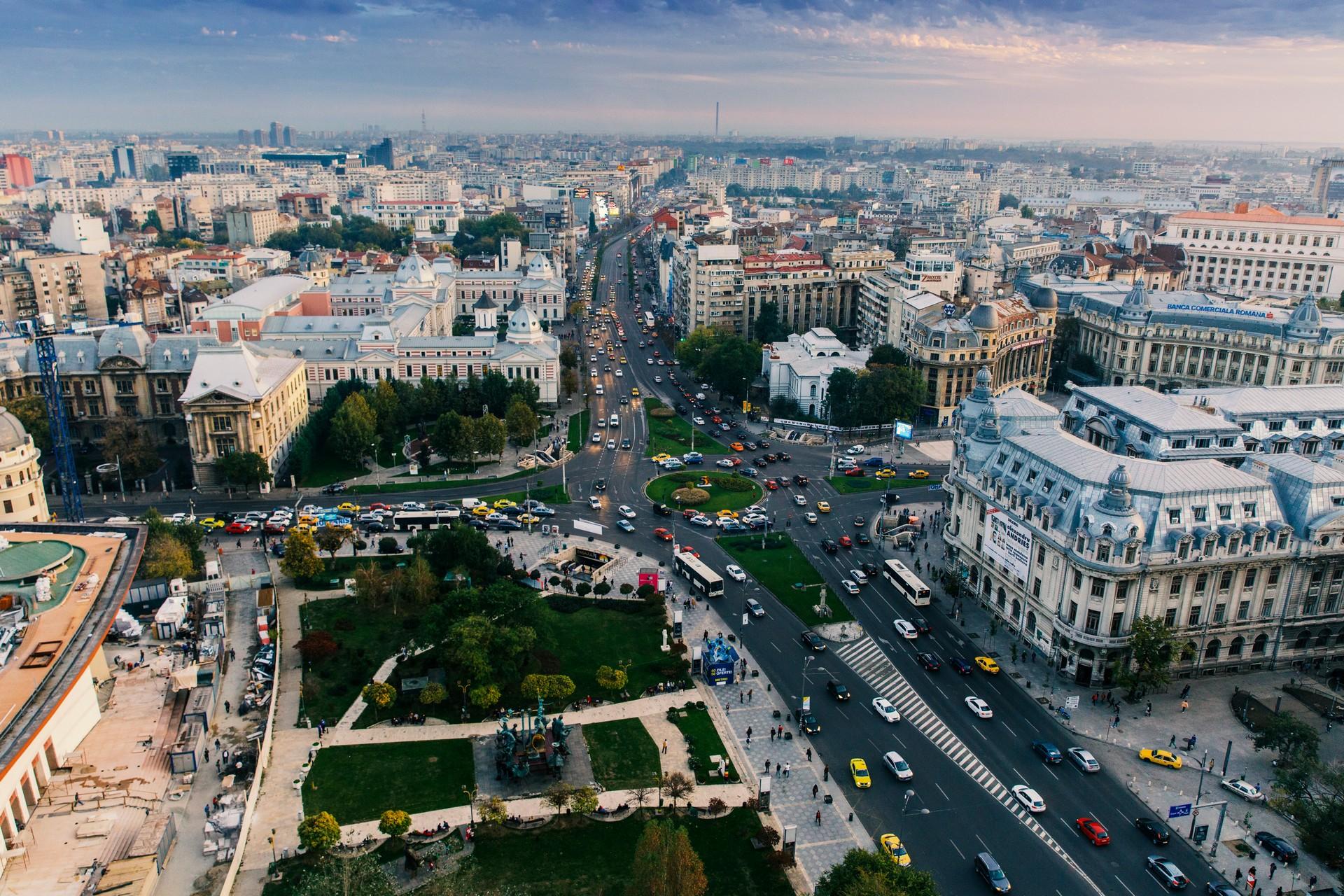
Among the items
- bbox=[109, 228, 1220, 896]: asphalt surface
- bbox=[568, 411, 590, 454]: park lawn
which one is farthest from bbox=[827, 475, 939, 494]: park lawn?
bbox=[568, 411, 590, 454]: park lawn

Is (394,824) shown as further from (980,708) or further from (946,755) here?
(980,708)

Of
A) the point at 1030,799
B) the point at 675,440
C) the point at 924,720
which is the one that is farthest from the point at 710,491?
the point at 1030,799

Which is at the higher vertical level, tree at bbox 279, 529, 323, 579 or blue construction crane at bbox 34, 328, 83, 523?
blue construction crane at bbox 34, 328, 83, 523

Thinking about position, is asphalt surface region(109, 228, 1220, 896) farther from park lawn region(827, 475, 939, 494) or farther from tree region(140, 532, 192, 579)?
tree region(140, 532, 192, 579)

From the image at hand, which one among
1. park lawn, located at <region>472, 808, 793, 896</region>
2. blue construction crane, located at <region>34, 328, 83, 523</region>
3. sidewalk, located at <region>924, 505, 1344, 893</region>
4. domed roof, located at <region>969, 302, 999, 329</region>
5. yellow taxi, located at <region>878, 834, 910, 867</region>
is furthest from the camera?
domed roof, located at <region>969, 302, 999, 329</region>

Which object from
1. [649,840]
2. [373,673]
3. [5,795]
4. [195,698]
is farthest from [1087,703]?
[5,795]

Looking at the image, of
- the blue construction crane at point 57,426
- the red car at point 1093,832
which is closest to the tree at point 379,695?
the red car at point 1093,832
